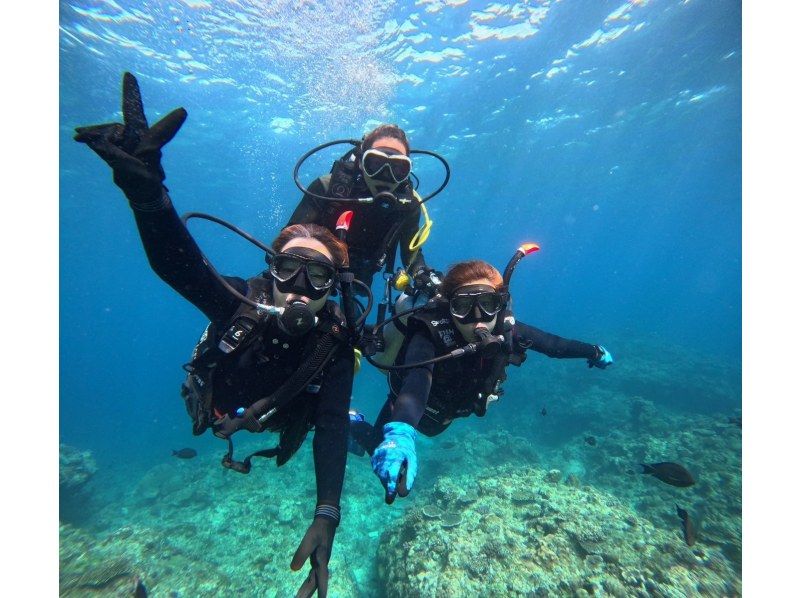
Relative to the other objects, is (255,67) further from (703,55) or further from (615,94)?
(703,55)

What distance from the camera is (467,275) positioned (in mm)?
4340

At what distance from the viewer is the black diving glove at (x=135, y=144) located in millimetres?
2232

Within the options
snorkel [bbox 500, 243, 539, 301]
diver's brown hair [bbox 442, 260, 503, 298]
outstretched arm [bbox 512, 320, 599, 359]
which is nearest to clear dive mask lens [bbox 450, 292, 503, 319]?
diver's brown hair [bbox 442, 260, 503, 298]

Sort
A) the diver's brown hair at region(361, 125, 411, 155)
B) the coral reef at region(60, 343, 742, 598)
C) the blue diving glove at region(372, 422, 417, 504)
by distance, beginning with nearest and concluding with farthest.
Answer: the blue diving glove at region(372, 422, 417, 504) < the diver's brown hair at region(361, 125, 411, 155) < the coral reef at region(60, 343, 742, 598)

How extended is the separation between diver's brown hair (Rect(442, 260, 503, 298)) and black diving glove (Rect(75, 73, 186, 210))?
2.99m

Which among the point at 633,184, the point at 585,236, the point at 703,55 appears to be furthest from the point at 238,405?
the point at 585,236

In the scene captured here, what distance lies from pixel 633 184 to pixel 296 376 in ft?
164

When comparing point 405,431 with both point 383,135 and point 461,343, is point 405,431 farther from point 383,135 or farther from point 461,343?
point 383,135

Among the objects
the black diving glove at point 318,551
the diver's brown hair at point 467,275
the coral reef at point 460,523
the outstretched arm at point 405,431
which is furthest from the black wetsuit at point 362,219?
the coral reef at point 460,523

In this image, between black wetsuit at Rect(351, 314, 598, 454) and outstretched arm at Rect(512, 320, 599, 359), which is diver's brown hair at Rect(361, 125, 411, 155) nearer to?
black wetsuit at Rect(351, 314, 598, 454)

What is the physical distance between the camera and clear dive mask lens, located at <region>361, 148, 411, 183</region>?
4996mm

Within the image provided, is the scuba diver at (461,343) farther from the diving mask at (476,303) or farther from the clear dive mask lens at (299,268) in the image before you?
the clear dive mask lens at (299,268)

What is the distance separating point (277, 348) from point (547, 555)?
521 cm

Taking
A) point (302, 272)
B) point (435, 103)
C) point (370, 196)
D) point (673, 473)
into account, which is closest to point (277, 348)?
point (302, 272)
